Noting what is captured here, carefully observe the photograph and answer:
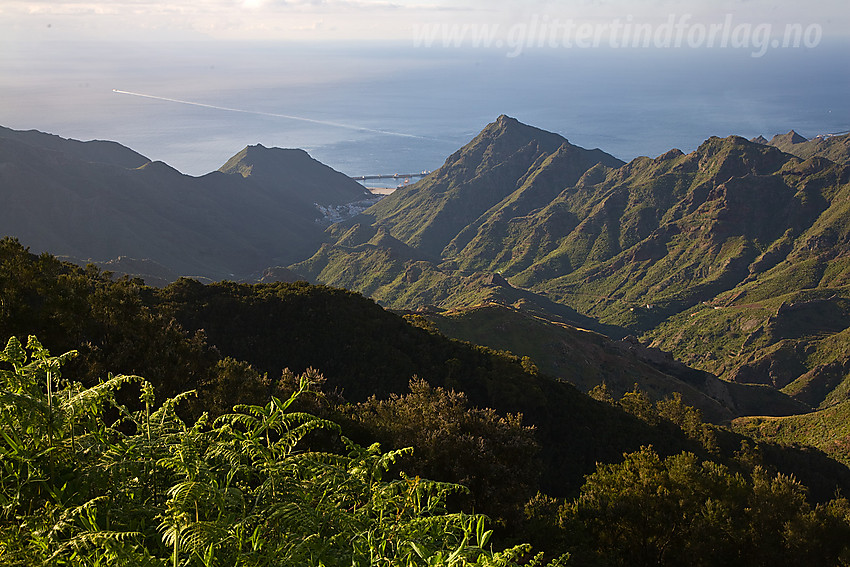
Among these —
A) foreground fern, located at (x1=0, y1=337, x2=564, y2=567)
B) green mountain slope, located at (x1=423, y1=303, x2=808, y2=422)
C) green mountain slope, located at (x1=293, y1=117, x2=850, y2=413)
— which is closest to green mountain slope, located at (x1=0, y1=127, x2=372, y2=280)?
green mountain slope, located at (x1=293, y1=117, x2=850, y2=413)

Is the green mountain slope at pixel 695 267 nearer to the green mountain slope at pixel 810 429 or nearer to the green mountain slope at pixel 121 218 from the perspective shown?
the green mountain slope at pixel 121 218

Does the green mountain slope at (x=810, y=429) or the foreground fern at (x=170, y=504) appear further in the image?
the green mountain slope at (x=810, y=429)

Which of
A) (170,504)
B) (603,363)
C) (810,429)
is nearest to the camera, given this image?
(170,504)

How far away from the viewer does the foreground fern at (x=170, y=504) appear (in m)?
4.96

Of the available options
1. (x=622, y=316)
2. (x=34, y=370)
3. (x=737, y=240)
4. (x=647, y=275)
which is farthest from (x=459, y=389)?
(x=737, y=240)

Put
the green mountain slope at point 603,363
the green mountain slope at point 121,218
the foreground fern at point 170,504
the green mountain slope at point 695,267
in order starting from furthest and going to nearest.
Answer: the green mountain slope at point 121,218
the green mountain slope at point 695,267
the green mountain slope at point 603,363
the foreground fern at point 170,504

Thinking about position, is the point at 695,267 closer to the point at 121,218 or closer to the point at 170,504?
the point at 121,218

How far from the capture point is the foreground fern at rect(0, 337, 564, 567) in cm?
496

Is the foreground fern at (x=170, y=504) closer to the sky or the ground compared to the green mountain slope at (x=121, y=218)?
closer to the sky

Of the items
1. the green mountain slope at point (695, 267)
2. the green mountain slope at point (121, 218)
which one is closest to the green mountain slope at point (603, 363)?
the green mountain slope at point (695, 267)

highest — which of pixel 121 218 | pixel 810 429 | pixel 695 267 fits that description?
pixel 695 267

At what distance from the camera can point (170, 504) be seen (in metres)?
5.42

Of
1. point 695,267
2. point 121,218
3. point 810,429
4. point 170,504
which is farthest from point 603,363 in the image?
point 121,218

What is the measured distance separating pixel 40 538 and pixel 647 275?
17153 cm
